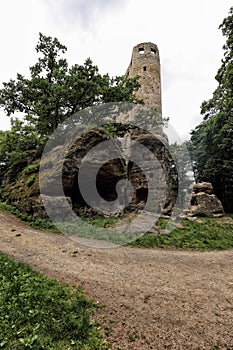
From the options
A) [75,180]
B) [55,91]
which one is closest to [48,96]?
[55,91]

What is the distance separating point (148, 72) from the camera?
2678cm

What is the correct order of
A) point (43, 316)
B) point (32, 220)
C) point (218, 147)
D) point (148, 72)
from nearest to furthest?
point (43, 316) → point (32, 220) → point (218, 147) → point (148, 72)

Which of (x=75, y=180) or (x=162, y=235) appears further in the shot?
(x=75, y=180)

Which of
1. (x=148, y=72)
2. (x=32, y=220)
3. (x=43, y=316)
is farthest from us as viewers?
(x=148, y=72)

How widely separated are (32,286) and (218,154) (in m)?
21.0

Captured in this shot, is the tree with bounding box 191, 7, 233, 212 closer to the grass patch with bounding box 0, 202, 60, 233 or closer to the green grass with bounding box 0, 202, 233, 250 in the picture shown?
the green grass with bounding box 0, 202, 233, 250

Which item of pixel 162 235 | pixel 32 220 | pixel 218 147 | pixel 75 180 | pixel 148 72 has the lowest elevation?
pixel 162 235

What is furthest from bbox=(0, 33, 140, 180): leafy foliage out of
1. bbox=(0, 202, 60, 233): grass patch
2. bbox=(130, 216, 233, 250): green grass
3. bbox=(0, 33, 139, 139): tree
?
bbox=(130, 216, 233, 250): green grass

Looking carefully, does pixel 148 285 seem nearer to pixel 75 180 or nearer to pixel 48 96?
pixel 75 180

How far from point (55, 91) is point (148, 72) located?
17602 millimetres

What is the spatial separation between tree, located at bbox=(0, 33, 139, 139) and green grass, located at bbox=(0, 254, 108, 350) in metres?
11.3

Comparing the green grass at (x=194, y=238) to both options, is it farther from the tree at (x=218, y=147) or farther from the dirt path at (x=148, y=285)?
the tree at (x=218, y=147)

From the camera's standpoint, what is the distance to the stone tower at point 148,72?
26062 millimetres

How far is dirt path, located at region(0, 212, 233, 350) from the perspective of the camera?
3.15 m
